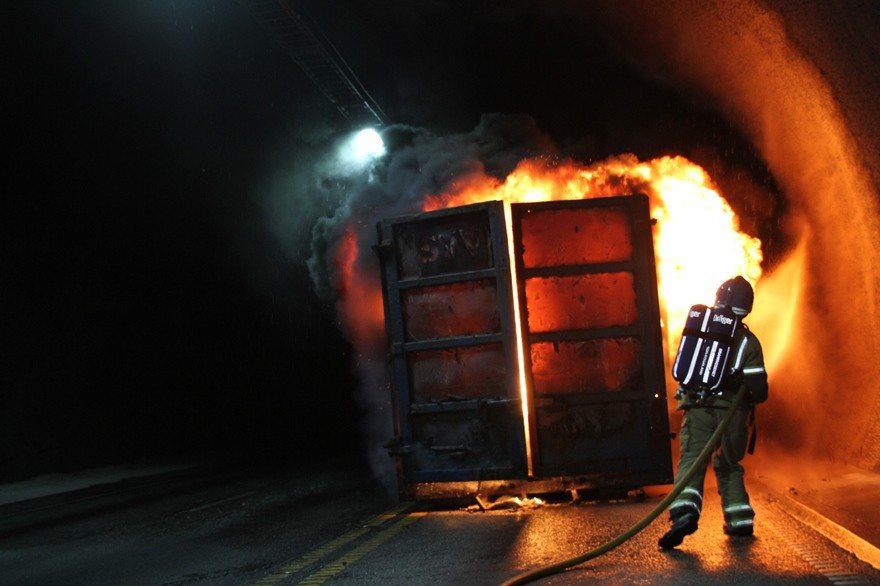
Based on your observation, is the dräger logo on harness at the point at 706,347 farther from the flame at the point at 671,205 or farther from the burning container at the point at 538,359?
the flame at the point at 671,205

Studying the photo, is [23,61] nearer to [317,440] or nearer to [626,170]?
[626,170]

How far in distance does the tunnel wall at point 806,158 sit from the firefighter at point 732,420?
2916 mm

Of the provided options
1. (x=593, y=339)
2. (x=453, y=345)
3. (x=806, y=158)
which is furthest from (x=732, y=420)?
(x=806, y=158)

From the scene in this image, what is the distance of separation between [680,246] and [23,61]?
1207cm

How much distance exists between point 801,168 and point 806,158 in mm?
344

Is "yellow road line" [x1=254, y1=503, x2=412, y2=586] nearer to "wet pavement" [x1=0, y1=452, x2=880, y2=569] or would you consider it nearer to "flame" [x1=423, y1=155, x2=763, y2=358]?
"wet pavement" [x1=0, y1=452, x2=880, y2=569]

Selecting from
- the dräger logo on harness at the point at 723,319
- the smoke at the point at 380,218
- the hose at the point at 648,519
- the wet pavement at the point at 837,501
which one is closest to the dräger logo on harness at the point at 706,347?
the dräger logo on harness at the point at 723,319

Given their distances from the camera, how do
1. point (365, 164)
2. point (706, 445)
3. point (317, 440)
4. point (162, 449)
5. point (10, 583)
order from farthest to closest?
point (317, 440), point (162, 449), point (365, 164), point (10, 583), point (706, 445)

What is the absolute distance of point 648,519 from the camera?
613 cm

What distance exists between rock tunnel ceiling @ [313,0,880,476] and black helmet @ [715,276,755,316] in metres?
2.69

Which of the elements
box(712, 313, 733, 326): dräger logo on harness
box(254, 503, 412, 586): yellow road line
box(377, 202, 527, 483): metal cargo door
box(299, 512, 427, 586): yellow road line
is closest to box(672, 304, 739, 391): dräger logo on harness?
box(712, 313, 733, 326): dräger logo on harness

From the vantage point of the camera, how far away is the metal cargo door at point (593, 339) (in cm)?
820

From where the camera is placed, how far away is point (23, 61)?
15.8 metres

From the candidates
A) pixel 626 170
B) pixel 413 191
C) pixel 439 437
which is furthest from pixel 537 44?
pixel 439 437
